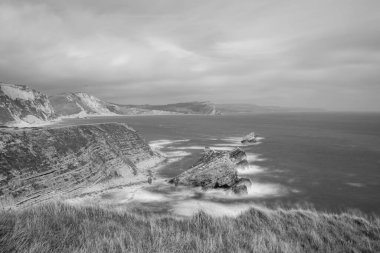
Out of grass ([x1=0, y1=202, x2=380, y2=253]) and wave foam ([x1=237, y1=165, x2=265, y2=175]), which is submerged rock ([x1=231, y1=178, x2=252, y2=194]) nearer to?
wave foam ([x1=237, y1=165, x2=265, y2=175])

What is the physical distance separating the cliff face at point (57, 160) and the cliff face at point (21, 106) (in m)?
121

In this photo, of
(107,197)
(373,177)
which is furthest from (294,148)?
(107,197)

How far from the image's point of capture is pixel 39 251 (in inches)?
216

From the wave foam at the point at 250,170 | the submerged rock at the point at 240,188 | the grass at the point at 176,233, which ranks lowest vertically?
the wave foam at the point at 250,170

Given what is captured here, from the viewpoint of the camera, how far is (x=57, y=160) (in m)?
31.1

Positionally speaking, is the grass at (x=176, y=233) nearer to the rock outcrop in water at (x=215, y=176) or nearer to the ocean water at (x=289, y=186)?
the ocean water at (x=289, y=186)

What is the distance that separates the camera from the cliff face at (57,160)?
2569 centimetres

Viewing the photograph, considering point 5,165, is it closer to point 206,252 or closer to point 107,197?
point 107,197

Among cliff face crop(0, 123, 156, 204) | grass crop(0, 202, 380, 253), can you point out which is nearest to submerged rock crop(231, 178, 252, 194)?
cliff face crop(0, 123, 156, 204)

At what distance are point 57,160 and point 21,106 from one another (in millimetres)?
158806

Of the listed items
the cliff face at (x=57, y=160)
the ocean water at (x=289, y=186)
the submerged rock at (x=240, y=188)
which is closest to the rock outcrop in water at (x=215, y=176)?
the submerged rock at (x=240, y=188)

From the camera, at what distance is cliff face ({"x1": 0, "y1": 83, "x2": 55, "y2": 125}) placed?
14488cm

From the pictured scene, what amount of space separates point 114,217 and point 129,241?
3.70 meters

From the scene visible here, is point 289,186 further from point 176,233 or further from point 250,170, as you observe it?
point 176,233
